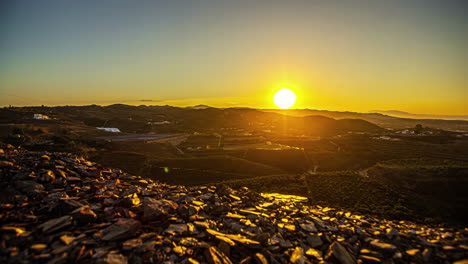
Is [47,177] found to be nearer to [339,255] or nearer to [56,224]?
[56,224]

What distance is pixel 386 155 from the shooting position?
82.1 metres

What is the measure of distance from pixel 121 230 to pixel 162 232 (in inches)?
58.0

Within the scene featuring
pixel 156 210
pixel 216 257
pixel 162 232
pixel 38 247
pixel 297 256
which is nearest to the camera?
pixel 38 247

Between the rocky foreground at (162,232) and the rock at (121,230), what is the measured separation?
31mm

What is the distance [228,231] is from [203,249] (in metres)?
1.84

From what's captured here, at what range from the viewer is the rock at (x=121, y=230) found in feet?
22.2

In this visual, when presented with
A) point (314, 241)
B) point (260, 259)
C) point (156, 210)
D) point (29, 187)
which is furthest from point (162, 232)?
point (29, 187)

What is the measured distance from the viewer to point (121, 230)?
7.06 meters

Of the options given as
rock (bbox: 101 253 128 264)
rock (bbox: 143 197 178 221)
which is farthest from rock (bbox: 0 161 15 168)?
rock (bbox: 101 253 128 264)

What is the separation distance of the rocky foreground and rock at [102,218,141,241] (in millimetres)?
31

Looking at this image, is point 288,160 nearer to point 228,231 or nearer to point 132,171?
point 132,171

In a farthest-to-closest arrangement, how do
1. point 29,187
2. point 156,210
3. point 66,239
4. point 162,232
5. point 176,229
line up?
point 29,187
point 156,210
point 176,229
point 162,232
point 66,239

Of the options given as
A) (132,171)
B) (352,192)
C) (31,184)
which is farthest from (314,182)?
(132,171)

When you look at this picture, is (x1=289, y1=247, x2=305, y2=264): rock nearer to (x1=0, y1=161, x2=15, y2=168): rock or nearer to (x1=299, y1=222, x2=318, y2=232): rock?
(x1=299, y1=222, x2=318, y2=232): rock
